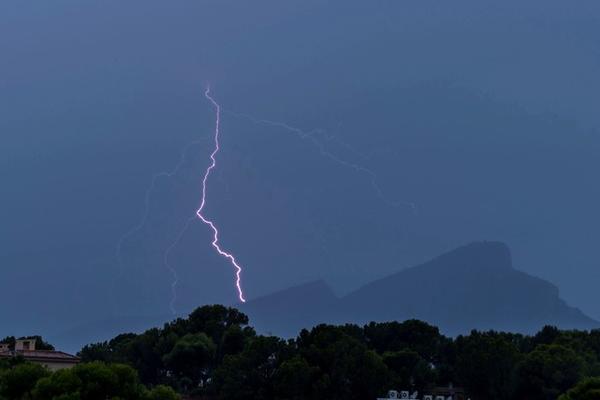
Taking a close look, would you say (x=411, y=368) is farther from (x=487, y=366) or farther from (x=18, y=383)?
(x=18, y=383)

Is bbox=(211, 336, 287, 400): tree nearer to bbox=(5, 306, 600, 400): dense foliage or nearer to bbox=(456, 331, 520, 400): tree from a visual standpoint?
bbox=(5, 306, 600, 400): dense foliage

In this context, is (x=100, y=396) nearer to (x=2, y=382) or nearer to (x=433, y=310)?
(x=2, y=382)

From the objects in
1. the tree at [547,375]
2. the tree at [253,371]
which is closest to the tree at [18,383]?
the tree at [253,371]

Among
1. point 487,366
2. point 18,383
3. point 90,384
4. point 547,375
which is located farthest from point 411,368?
point 90,384

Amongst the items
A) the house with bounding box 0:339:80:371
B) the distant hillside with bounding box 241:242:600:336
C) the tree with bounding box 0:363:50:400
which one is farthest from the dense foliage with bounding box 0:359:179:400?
the distant hillside with bounding box 241:242:600:336

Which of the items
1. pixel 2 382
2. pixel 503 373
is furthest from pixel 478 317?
pixel 2 382
